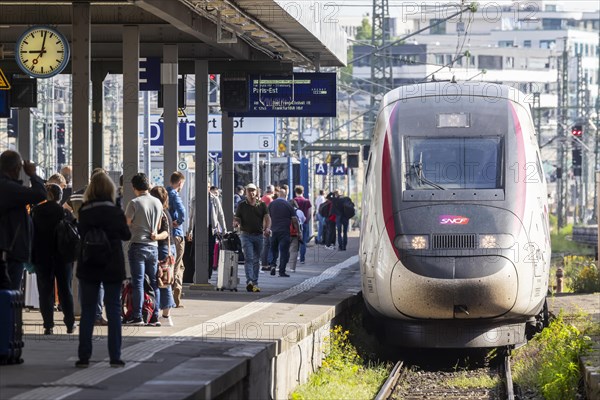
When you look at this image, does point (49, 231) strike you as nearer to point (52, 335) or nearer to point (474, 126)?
point (52, 335)

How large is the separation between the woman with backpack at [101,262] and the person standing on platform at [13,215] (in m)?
0.54

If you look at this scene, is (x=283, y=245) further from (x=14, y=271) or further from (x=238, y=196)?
(x=14, y=271)

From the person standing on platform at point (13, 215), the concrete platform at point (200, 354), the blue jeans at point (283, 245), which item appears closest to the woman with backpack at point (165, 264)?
the concrete platform at point (200, 354)

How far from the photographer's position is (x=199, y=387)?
10.2 meters

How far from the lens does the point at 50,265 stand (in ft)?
49.5

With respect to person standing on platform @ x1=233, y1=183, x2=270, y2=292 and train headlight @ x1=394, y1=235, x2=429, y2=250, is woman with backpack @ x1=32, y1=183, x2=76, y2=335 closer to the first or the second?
train headlight @ x1=394, y1=235, x2=429, y2=250

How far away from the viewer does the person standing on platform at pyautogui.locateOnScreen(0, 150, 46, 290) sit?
40.1ft

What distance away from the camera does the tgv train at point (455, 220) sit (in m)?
16.0

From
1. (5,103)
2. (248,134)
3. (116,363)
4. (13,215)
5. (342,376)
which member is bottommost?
(342,376)

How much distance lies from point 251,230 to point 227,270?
758 millimetres

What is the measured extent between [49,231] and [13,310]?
2980mm

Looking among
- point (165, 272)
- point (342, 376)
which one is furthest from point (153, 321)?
point (342, 376)

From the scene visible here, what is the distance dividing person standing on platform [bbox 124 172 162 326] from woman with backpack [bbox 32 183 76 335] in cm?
69

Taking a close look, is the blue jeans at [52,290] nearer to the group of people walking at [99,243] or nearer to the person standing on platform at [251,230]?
the group of people walking at [99,243]
